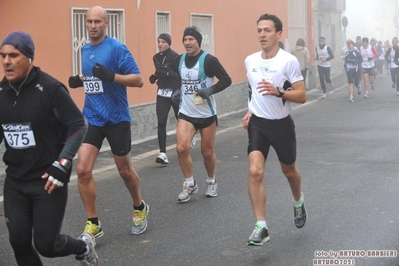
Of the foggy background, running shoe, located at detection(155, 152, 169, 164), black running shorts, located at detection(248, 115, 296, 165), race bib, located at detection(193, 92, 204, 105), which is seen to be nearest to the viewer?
black running shorts, located at detection(248, 115, 296, 165)

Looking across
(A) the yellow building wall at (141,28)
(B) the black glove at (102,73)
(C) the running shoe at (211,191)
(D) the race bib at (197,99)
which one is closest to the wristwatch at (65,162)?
(B) the black glove at (102,73)

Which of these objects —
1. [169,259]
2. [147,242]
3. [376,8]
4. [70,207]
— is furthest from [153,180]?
[376,8]

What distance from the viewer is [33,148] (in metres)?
5.03

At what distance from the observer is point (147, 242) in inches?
274

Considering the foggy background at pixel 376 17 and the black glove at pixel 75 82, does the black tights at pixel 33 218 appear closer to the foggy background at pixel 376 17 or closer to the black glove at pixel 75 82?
the black glove at pixel 75 82

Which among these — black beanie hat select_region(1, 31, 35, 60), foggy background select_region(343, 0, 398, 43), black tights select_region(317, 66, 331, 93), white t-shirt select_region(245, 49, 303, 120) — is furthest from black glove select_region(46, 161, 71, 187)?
foggy background select_region(343, 0, 398, 43)

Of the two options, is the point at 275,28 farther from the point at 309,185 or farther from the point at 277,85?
the point at 309,185

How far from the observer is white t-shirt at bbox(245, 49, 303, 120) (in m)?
6.75

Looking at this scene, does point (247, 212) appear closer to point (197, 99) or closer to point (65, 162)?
point (197, 99)

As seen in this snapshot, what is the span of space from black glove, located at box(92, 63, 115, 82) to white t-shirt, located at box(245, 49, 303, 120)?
3.65ft

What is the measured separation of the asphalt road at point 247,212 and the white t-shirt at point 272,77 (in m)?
1.05

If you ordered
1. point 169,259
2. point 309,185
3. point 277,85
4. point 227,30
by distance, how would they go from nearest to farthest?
point 169,259
point 277,85
point 309,185
point 227,30

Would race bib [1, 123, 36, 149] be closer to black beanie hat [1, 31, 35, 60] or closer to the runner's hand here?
the runner's hand

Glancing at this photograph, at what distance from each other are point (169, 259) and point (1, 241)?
63.7 inches
